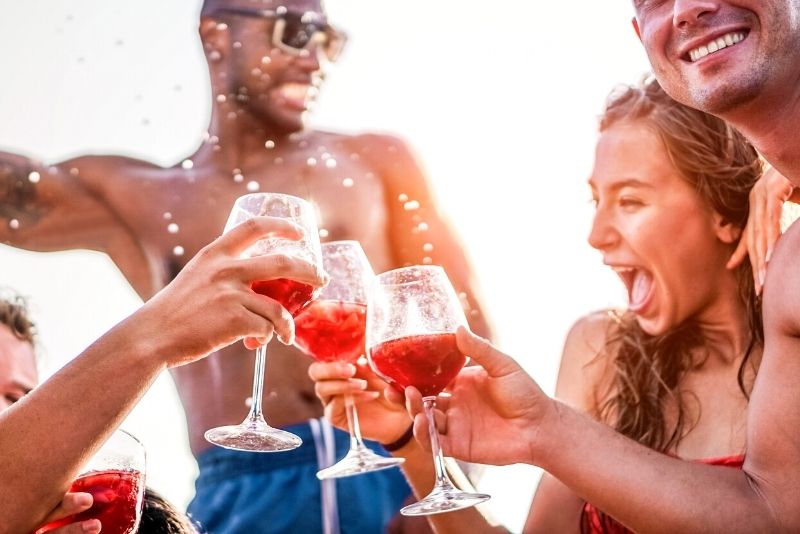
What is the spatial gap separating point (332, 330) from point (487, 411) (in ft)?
1.70

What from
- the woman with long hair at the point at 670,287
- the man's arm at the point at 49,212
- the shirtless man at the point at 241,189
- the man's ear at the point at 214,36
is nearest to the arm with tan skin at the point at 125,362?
the woman with long hair at the point at 670,287

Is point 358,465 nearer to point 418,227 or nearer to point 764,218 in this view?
point 764,218

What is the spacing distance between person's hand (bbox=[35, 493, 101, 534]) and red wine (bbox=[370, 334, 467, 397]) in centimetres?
77

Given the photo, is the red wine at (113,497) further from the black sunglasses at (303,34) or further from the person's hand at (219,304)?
the black sunglasses at (303,34)

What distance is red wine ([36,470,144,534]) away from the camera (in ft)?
6.49

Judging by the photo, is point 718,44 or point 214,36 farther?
point 214,36

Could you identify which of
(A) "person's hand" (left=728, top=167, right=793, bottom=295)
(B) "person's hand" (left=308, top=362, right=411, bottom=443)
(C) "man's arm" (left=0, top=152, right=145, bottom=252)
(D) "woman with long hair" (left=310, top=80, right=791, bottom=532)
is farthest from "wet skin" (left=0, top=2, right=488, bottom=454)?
(A) "person's hand" (left=728, top=167, right=793, bottom=295)

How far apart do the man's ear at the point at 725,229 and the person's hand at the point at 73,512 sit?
2.28 metres

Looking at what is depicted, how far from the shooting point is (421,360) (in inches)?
90.0

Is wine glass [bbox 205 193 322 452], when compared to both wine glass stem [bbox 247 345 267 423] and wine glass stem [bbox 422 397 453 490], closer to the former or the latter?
wine glass stem [bbox 247 345 267 423]

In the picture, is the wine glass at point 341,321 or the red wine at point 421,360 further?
the wine glass at point 341,321

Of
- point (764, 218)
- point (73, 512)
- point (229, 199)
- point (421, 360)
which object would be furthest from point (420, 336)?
point (229, 199)

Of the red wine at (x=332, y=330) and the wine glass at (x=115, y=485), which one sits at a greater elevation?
the red wine at (x=332, y=330)

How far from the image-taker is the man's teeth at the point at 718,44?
105 inches
